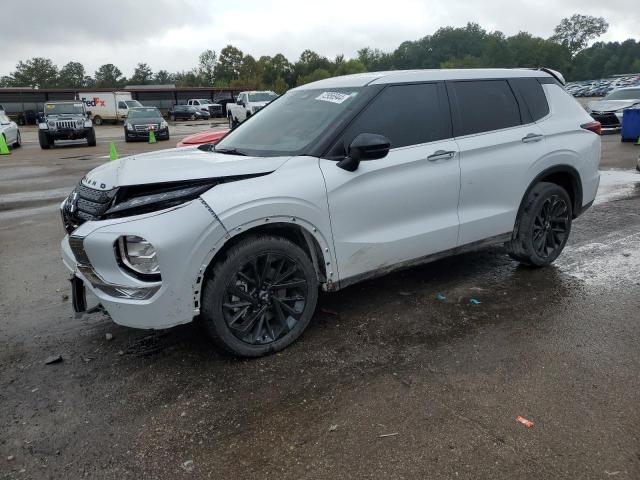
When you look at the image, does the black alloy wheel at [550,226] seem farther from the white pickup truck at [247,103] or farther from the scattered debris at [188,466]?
the white pickup truck at [247,103]

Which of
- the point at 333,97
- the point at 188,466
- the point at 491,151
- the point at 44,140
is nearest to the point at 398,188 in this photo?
the point at 333,97

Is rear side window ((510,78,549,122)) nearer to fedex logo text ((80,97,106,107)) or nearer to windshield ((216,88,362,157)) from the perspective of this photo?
windshield ((216,88,362,157))

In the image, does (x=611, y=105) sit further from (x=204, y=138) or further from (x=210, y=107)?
(x=210, y=107)

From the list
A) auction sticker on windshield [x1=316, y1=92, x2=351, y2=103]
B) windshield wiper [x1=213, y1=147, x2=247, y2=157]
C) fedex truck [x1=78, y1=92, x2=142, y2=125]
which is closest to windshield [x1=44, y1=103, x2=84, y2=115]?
windshield wiper [x1=213, y1=147, x2=247, y2=157]

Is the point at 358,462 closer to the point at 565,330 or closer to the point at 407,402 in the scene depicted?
the point at 407,402

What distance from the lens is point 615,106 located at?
1862cm

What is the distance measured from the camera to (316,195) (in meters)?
3.48

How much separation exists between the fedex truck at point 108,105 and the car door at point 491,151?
138 ft

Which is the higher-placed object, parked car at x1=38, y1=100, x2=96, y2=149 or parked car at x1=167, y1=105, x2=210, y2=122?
parked car at x1=167, y1=105, x2=210, y2=122

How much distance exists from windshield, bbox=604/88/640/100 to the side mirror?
1881 cm

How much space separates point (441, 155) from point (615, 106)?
17942 millimetres

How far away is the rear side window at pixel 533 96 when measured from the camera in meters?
4.80

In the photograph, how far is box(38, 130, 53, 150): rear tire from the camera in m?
20.5

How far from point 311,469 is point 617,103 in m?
20.3
